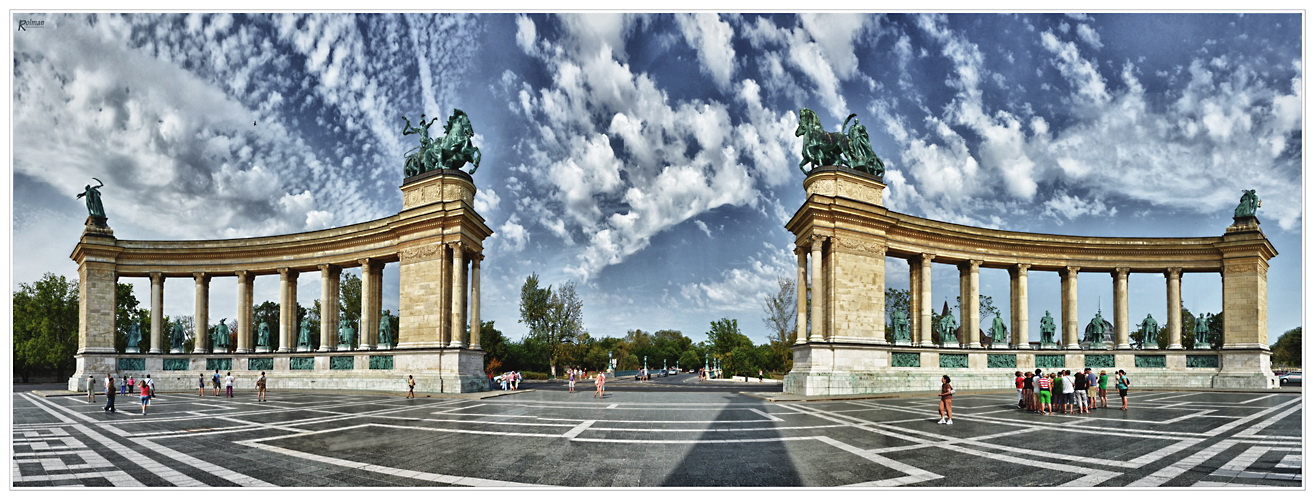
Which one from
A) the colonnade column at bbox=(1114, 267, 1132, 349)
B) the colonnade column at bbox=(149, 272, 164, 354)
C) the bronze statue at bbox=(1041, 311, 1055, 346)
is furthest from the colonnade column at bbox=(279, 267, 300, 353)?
the colonnade column at bbox=(1114, 267, 1132, 349)

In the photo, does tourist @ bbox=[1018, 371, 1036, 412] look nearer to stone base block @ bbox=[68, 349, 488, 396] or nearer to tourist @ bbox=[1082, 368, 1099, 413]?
tourist @ bbox=[1082, 368, 1099, 413]

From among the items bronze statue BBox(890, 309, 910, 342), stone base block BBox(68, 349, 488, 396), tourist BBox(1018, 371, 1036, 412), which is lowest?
stone base block BBox(68, 349, 488, 396)

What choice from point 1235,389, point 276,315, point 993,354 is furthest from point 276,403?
point 276,315

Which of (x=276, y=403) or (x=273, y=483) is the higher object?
(x=273, y=483)

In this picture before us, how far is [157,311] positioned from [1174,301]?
6211 cm

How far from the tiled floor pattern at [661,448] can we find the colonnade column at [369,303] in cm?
1564

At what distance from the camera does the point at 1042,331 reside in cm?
3938

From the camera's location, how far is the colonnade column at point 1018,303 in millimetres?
38781

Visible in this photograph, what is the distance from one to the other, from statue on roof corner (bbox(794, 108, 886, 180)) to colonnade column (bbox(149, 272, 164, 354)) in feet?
132

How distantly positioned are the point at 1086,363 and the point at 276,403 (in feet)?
136

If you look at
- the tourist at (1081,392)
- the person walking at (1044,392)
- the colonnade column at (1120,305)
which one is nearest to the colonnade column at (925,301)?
the colonnade column at (1120,305)

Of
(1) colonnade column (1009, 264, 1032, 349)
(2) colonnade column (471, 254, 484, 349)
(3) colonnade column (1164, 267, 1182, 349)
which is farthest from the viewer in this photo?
(3) colonnade column (1164, 267, 1182, 349)

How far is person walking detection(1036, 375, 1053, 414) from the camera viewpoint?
70.6ft
